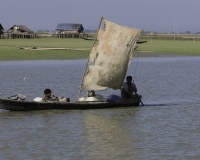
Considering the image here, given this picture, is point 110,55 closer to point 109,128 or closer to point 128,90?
point 128,90

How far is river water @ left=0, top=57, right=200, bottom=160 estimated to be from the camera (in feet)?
40.1

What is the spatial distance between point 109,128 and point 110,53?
419 centimetres

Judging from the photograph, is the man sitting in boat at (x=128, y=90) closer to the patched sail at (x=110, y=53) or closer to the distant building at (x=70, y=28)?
the patched sail at (x=110, y=53)

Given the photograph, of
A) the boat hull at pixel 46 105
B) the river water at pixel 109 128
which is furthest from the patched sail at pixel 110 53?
the river water at pixel 109 128

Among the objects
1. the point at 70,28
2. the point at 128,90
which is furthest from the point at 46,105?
the point at 70,28

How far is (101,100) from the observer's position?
18.2m

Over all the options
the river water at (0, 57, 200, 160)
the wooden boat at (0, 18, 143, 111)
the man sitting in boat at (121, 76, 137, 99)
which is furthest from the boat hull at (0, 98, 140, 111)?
the wooden boat at (0, 18, 143, 111)

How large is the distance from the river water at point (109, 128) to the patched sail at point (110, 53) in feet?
4.55

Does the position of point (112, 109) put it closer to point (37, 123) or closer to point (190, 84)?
point (37, 123)

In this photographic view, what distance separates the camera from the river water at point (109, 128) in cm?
1223

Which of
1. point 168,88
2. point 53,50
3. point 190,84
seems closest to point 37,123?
point 168,88

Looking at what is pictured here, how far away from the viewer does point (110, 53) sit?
744 inches

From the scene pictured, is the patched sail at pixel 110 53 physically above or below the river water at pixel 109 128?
above

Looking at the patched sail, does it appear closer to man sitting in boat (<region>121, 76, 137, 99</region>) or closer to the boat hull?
man sitting in boat (<region>121, 76, 137, 99</region>)
